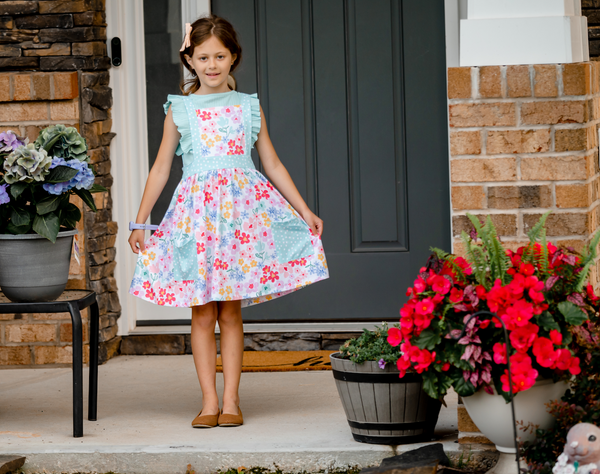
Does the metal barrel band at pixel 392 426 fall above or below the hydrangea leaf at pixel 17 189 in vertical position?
below

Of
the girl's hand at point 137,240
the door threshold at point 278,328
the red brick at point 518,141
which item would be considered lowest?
the door threshold at point 278,328

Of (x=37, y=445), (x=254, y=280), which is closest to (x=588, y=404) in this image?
(x=254, y=280)

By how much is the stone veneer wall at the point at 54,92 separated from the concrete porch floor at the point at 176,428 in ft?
0.88

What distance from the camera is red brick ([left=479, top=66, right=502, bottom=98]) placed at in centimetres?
271

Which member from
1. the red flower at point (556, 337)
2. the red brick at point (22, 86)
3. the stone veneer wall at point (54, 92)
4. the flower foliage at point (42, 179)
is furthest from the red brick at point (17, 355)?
the red flower at point (556, 337)

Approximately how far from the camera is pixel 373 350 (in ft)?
8.96

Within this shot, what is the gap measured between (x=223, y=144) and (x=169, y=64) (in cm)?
148

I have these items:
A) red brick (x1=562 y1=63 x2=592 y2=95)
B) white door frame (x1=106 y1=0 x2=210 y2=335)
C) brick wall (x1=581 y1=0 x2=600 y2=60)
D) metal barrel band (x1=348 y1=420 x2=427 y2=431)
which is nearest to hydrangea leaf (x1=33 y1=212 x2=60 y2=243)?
metal barrel band (x1=348 y1=420 x2=427 y2=431)

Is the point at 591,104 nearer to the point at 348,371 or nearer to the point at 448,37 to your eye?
the point at 348,371

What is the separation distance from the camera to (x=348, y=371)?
274cm

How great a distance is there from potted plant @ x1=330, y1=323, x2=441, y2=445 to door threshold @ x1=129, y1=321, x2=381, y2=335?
149 cm

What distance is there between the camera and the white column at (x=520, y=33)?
2.69 meters

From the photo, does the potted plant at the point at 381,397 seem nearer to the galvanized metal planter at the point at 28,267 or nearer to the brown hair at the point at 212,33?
the galvanized metal planter at the point at 28,267

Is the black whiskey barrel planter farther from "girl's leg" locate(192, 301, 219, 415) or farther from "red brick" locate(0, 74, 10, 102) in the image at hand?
"red brick" locate(0, 74, 10, 102)
